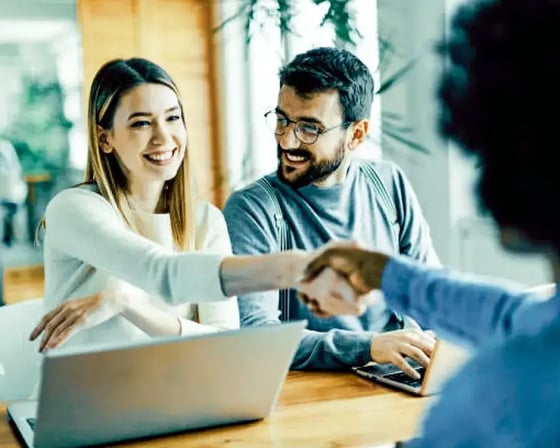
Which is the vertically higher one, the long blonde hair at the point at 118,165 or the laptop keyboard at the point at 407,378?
the long blonde hair at the point at 118,165

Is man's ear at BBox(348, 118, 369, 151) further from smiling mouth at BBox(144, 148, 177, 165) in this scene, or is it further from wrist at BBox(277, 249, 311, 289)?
wrist at BBox(277, 249, 311, 289)

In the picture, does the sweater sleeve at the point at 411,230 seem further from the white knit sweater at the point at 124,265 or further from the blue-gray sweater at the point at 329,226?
the white knit sweater at the point at 124,265

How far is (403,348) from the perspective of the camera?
1.69 metres

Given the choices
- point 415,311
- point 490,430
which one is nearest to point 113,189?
point 415,311

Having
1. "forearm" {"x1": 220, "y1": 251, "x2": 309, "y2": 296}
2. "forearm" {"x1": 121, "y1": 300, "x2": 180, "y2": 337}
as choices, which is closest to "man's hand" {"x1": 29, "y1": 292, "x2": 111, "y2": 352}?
"forearm" {"x1": 121, "y1": 300, "x2": 180, "y2": 337}

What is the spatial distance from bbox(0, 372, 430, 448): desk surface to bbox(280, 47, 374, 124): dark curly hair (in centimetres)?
86

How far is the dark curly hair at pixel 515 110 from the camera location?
2.59 feet

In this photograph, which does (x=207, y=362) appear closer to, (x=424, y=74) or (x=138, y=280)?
(x=138, y=280)

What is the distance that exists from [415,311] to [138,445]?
47 centimetres

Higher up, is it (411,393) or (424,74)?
(424,74)

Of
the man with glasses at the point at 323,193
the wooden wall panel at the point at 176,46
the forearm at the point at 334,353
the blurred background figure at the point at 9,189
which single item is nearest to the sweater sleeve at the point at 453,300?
the forearm at the point at 334,353

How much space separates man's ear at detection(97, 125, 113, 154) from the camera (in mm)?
1909

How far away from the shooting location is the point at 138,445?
4.34ft

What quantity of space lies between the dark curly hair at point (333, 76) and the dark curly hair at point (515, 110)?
1322 millimetres
